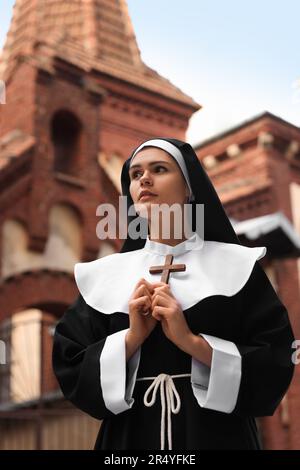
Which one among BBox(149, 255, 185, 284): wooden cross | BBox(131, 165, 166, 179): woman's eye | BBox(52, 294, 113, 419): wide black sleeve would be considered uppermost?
BBox(131, 165, 166, 179): woman's eye

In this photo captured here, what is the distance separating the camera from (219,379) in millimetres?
2541

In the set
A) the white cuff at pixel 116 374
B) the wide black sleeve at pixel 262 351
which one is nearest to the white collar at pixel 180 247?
the wide black sleeve at pixel 262 351

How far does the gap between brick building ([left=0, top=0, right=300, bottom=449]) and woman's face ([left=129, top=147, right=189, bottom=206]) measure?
647cm

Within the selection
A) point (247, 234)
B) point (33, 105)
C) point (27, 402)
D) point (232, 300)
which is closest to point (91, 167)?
point (33, 105)

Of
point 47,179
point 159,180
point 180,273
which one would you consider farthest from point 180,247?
point 47,179

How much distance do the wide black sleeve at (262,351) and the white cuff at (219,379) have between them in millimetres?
34

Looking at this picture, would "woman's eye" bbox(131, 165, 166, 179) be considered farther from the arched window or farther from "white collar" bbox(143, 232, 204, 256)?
the arched window

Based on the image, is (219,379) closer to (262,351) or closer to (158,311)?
(262,351)

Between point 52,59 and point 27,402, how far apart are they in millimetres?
5156

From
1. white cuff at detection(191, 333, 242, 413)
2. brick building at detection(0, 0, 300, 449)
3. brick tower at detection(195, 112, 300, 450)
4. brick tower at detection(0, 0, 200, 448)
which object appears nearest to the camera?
white cuff at detection(191, 333, 242, 413)

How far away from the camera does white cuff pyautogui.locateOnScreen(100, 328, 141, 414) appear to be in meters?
2.58

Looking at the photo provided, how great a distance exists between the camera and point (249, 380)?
102 inches

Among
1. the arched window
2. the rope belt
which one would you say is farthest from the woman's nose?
the arched window

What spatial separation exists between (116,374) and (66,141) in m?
8.70
